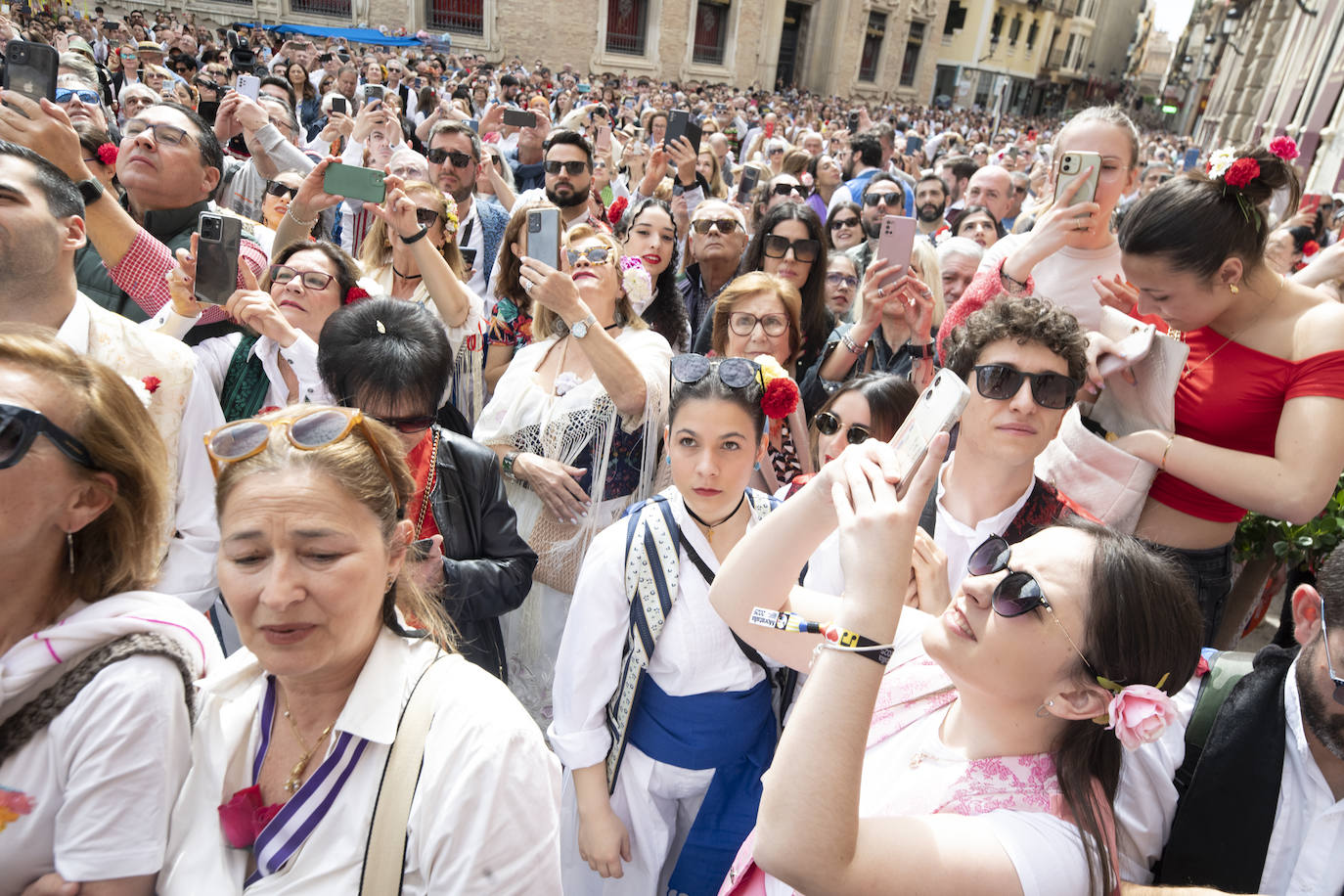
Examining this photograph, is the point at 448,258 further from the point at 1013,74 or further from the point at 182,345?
the point at 1013,74

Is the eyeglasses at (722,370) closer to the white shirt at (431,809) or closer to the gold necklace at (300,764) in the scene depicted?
the white shirt at (431,809)

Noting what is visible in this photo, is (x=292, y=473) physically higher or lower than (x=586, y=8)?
lower

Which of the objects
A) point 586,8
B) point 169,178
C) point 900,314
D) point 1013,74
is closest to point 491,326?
point 169,178

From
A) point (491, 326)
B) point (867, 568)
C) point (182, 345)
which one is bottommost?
point (491, 326)

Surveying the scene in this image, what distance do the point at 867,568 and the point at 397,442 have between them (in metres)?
1.03

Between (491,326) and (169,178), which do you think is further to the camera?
(491,326)

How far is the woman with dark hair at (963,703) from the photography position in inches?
47.4

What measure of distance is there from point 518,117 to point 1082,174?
4.95 metres

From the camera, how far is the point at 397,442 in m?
1.70

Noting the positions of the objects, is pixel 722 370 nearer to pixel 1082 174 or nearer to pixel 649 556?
pixel 649 556

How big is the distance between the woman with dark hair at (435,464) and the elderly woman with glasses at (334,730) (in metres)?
0.67

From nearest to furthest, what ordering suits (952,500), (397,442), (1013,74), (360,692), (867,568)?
1. (867,568)
2. (360,692)
3. (397,442)
4. (952,500)
5. (1013,74)

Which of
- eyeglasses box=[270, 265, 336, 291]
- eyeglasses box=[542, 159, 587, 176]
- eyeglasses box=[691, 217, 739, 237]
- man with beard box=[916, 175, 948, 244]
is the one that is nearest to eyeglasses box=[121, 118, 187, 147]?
eyeglasses box=[270, 265, 336, 291]

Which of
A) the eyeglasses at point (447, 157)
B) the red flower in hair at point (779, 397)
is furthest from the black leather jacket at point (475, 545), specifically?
the eyeglasses at point (447, 157)
